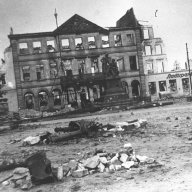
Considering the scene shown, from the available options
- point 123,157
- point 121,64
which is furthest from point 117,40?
point 123,157

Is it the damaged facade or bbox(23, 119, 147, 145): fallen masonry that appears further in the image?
the damaged facade

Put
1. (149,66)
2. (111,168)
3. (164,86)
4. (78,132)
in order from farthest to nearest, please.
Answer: (149,66) < (164,86) < (78,132) < (111,168)

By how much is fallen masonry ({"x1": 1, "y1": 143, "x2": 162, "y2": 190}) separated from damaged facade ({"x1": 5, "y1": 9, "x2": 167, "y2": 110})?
28080 millimetres

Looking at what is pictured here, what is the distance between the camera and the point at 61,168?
197 inches

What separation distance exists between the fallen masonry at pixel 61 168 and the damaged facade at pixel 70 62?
28080mm

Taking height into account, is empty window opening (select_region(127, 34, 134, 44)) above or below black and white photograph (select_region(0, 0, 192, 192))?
above

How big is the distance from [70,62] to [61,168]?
32.6m

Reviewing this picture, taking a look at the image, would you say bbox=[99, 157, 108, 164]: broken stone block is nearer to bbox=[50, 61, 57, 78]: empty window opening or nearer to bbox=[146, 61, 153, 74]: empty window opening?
bbox=[50, 61, 57, 78]: empty window opening

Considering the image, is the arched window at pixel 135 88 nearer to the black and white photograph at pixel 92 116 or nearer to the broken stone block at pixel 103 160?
the black and white photograph at pixel 92 116

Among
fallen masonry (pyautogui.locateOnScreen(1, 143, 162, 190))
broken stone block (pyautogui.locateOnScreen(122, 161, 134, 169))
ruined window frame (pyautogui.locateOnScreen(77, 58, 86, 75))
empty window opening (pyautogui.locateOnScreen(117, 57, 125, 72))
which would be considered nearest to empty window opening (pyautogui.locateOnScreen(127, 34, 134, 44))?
empty window opening (pyautogui.locateOnScreen(117, 57, 125, 72))

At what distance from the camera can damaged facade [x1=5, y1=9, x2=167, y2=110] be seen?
35.4 m

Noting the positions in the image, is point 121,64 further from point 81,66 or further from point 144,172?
point 144,172

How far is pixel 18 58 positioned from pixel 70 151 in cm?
3023

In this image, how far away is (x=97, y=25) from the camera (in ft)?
123
